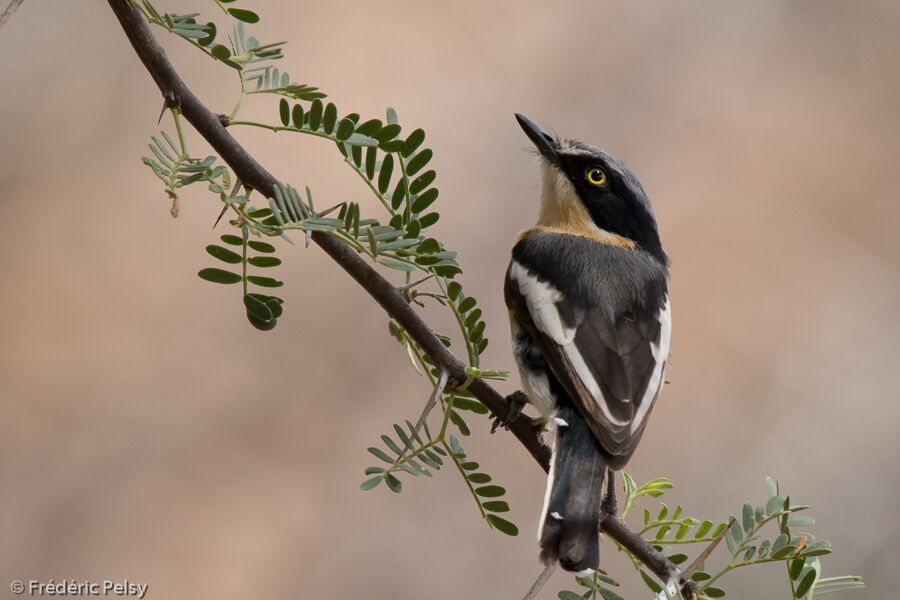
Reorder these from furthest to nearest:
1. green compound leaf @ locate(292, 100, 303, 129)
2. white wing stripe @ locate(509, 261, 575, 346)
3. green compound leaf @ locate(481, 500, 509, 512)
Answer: white wing stripe @ locate(509, 261, 575, 346)
green compound leaf @ locate(481, 500, 509, 512)
green compound leaf @ locate(292, 100, 303, 129)

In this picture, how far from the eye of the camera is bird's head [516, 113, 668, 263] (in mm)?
3395

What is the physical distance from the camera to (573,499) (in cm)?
207

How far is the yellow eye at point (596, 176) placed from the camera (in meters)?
3.42

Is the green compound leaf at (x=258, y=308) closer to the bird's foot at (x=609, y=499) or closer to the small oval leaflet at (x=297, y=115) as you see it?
the small oval leaflet at (x=297, y=115)

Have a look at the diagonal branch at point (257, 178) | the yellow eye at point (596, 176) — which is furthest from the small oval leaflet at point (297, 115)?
the yellow eye at point (596, 176)

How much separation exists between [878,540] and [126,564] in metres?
4.89

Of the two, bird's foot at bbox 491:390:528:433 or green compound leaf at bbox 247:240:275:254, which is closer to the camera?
green compound leaf at bbox 247:240:275:254

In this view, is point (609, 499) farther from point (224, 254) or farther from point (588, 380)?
point (224, 254)

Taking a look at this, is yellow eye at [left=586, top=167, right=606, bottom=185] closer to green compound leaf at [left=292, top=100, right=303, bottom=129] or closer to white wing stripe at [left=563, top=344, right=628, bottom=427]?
white wing stripe at [left=563, top=344, right=628, bottom=427]

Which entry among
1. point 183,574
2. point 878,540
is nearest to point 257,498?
point 183,574

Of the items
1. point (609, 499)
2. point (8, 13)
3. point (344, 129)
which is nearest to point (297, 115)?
point (344, 129)

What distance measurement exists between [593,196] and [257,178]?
183cm

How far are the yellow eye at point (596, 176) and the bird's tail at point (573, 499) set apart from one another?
4.09 ft

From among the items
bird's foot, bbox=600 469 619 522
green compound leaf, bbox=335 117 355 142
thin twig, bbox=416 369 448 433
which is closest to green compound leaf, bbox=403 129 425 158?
green compound leaf, bbox=335 117 355 142
